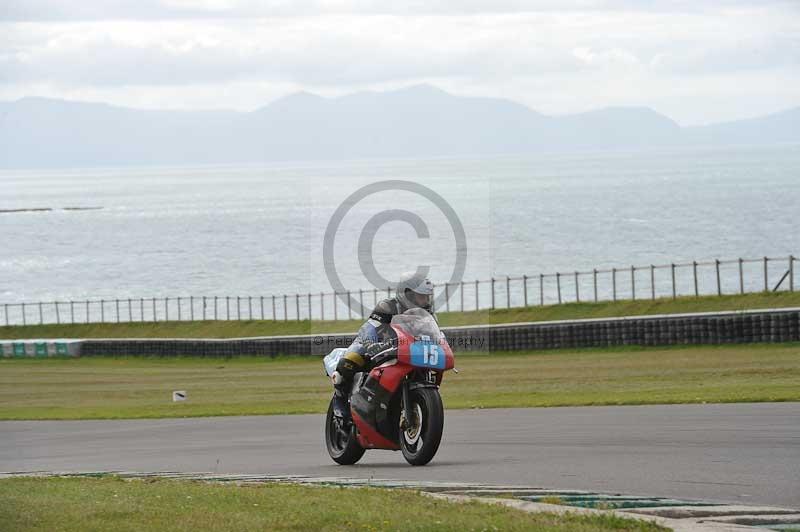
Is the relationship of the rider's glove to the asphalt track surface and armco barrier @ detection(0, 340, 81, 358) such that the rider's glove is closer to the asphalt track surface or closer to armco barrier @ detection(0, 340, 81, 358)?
the asphalt track surface

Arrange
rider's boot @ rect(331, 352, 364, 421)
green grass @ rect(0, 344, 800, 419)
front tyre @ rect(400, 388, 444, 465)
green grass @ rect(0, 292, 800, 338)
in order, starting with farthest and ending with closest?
green grass @ rect(0, 292, 800, 338)
green grass @ rect(0, 344, 800, 419)
rider's boot @ rect(331, 352, 364, 421)
front tyre @ rect(400, 388, 444, 465)

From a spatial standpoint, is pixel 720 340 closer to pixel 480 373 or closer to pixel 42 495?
pixel 480 373

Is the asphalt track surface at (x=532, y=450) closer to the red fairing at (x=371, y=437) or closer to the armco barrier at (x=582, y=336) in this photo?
the red fairing at (x=371, y=437)

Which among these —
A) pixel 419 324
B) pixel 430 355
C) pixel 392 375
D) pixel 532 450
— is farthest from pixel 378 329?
pixel 532 450

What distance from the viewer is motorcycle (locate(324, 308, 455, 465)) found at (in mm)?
11938

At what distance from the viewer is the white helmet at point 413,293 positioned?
40.0 feet

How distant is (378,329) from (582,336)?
24833 mm

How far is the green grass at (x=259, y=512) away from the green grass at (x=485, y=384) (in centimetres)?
978

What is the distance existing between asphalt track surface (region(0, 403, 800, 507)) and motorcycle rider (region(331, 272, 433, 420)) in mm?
834

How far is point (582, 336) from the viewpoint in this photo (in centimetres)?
3678

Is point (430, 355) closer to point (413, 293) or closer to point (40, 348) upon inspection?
point (413, 293)

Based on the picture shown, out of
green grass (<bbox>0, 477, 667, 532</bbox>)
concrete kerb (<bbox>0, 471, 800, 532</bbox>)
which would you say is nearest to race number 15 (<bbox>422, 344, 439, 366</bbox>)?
concrete kerb (<bbox>0, 471, 800, 532</bbox>)

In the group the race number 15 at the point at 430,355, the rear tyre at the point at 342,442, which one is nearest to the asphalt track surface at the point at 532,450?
the rear tyre at the point at 342,442

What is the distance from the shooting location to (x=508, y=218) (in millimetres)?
169000
